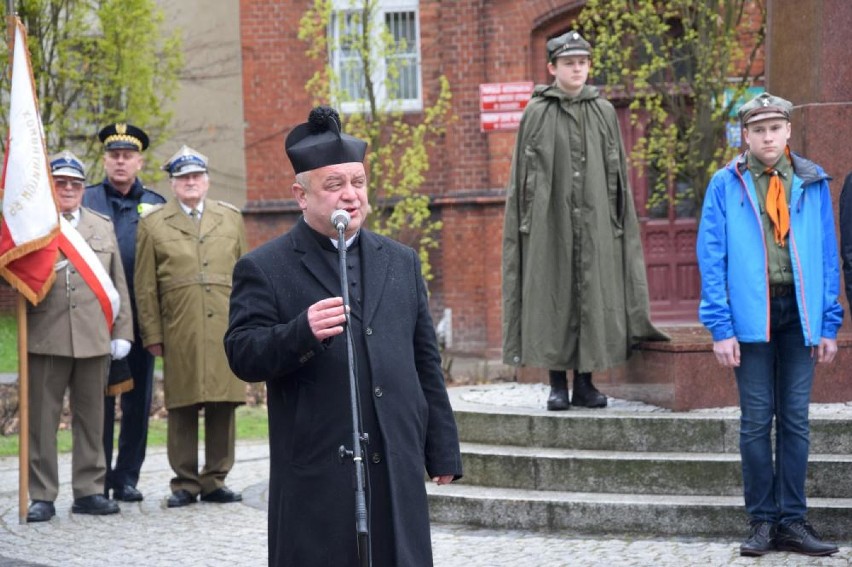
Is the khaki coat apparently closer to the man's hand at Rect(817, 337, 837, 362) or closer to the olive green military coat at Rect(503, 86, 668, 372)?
the olive green military coat at Rect(503, 86, 668, 372)

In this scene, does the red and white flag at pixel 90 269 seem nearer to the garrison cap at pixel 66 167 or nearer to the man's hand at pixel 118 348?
the man's hand at pixel 118 348

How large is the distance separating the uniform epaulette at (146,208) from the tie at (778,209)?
4.10 meters


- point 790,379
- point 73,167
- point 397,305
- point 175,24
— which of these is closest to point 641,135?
point 175,24

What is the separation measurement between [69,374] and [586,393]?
10.5ft

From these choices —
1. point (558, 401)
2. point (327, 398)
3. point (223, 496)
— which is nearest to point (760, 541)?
point (558, 401)

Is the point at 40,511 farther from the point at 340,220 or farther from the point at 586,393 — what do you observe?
the point at 340,220

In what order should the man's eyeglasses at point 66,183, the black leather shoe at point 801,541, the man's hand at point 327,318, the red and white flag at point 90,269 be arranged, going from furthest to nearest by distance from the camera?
1. the man's eyeglasses at point 66,183
2. the red and white flag at point 90,269
3. the black leather shoe at point 801,541
4. the man's hand at point 327,318

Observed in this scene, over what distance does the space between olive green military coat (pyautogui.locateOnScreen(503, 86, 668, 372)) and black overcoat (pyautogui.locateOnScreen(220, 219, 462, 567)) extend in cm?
409

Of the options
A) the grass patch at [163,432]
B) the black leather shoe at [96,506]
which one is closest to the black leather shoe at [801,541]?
the black leather shoe at [96,506]

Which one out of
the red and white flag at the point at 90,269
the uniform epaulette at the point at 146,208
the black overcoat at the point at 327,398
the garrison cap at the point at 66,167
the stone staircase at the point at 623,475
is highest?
the garrison cap at the point at 66,167

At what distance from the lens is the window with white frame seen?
19.5 m

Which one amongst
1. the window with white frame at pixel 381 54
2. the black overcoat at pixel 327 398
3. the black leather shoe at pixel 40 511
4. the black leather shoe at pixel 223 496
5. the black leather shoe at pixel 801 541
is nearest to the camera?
the black overcoat at pixel 327 398

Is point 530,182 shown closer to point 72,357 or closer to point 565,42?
point 565,42

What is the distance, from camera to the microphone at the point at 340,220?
179 inches
